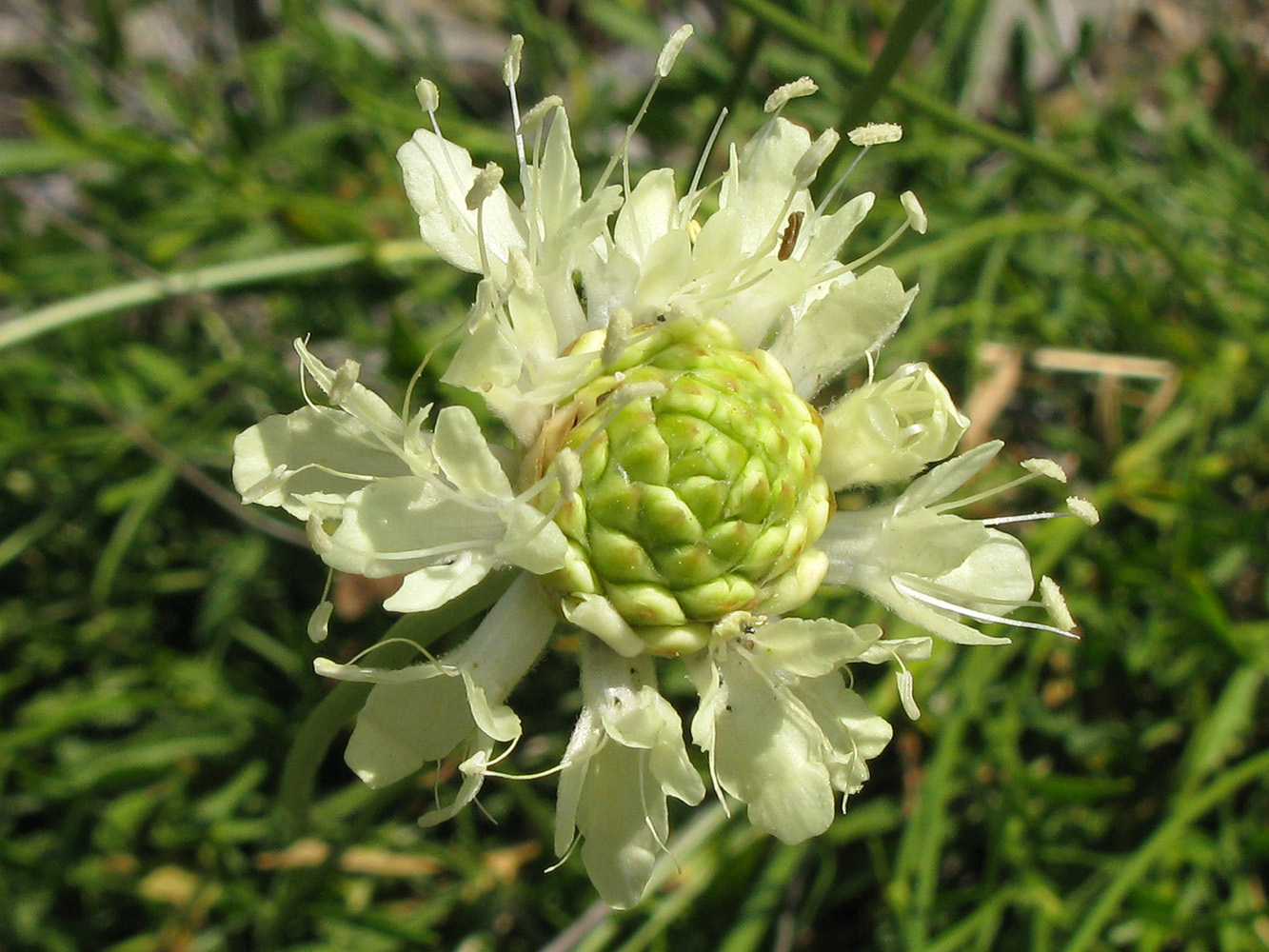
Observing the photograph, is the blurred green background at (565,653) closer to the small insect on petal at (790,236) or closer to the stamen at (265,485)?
the small insect on petal at (790,236)

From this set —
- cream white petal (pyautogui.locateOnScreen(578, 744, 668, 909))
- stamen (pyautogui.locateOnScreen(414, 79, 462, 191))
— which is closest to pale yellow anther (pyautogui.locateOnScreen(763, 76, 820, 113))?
stamen (pyautogui.locateOnScreen(414, 79, 462, 191))

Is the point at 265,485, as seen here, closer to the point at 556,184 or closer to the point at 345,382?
the point at 345,382

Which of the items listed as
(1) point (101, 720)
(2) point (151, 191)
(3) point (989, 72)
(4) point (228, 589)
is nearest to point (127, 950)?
(1) point (101, 720)

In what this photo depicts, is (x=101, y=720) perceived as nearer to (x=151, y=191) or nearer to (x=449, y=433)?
(x=151, y=191)

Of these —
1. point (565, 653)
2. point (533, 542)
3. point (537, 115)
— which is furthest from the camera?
point (565, 653)

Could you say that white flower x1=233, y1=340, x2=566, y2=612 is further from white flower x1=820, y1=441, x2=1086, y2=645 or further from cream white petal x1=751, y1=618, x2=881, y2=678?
white flower x1=820, y1=441, x2=1086, y2=645

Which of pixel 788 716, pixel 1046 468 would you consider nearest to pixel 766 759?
pixel 788 716

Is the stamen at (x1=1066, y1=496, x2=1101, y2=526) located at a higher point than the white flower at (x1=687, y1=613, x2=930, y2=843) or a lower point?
higher

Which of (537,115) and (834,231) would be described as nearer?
(537,115)

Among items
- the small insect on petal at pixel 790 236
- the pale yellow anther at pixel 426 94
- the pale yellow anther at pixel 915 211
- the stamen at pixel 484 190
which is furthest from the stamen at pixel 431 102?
the pale yellow anther at pixel 915 211
